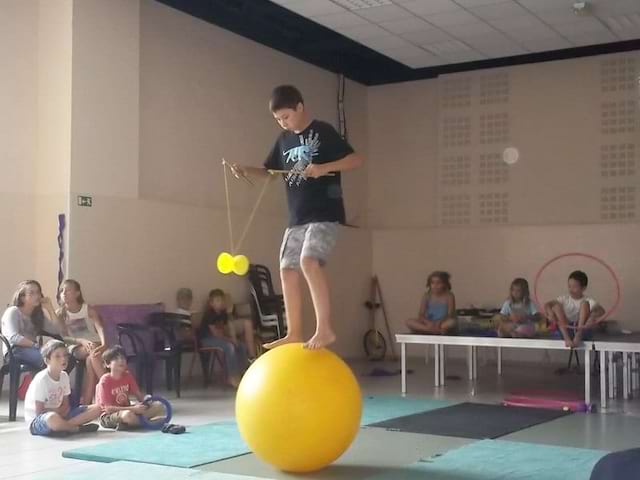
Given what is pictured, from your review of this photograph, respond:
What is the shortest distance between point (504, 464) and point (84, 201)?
16.0 feet

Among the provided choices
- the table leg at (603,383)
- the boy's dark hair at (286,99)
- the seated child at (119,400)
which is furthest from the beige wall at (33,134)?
the table leg at (603,383)

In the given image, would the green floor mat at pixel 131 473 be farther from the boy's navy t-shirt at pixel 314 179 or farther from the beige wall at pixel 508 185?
the beige wall at pixel 508 185

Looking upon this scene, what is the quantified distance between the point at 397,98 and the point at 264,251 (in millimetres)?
3485

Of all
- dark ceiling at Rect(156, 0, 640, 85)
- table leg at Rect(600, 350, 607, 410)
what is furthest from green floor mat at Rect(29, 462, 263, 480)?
dark ceiling at Rect(156, 0, 640, 85)

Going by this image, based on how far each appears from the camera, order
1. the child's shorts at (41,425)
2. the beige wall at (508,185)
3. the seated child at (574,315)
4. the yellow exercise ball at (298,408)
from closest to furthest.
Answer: the yellow exercise ball at (298,408)
the child's shorts at (41,425)
the seated child at (574,315)
the beige wall at (508,185)

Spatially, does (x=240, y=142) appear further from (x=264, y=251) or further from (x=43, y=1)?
(x=43, y=1)

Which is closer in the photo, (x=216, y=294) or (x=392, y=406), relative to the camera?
(x=392, y=406)

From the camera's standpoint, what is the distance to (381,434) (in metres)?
5.84

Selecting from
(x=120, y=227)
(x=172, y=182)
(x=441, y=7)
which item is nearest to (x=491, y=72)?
(x=441, y=7)

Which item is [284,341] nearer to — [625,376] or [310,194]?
[310,194]

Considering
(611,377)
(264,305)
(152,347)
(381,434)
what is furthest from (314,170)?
(264,305)

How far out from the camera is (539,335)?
7848mm

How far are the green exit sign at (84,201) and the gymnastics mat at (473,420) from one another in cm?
356

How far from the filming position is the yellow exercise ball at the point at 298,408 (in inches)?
166
